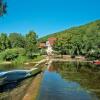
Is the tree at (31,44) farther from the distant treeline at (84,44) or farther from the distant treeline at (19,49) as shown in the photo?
the distant treeline at (84,44)

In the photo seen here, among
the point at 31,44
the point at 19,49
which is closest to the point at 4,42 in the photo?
the point at 31,44

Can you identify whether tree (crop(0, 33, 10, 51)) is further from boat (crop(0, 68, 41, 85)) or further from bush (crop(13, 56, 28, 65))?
boat (crop(0, 68, 41, 85))

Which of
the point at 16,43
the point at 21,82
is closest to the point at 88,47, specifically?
the point at 16,43

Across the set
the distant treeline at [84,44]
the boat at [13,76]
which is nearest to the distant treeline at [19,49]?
the distant treeline at [84,44]

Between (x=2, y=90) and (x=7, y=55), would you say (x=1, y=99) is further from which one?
(x=7, y=55)

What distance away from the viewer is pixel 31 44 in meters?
102

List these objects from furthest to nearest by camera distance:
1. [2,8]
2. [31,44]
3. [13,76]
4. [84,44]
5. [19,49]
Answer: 1. [31,44]
2. [84,44]
3. [19,49]
4. [13,76]
5. [2,8]

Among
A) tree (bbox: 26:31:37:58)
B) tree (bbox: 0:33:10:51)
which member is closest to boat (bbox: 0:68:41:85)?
tree (bbox: 26:31:37:58)

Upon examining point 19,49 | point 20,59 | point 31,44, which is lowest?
point 20,59

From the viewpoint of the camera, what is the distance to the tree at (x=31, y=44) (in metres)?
96.2

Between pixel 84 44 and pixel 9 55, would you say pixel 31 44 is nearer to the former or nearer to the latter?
pixel 9 55

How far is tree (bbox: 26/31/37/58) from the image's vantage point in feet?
316

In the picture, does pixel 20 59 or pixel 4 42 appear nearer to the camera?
pixel 20 59

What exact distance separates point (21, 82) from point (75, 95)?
12127 mm
